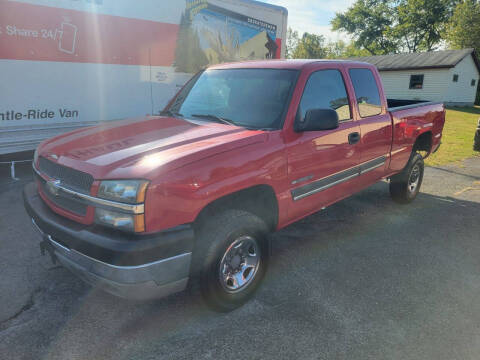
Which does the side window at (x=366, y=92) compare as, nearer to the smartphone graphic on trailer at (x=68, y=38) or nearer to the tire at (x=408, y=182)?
the tire at (x=408, y=182)

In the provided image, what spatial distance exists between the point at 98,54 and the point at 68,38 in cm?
50

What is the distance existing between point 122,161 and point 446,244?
12.0 ft

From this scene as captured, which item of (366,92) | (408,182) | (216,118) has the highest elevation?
(366,92)

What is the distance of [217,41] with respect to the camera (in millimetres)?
7449

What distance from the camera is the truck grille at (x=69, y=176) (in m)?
2.41

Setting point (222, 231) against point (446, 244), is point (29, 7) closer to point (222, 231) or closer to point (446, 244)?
point (222, 231)

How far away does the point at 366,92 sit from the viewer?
13.9 feet

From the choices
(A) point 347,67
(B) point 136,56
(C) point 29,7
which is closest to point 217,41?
(B) point 136,56

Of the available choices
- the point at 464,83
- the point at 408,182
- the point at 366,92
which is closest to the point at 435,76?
the point at 464,83

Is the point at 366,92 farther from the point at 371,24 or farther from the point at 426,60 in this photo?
the point at 371,24

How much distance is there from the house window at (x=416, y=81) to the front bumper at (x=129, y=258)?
29279mm

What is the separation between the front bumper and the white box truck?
12.9ft

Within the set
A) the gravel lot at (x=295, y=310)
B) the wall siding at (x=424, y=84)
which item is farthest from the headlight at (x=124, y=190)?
the wall siding at (x=424, y=84)

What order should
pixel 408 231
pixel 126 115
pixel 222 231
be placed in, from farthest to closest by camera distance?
pixel 126 115
pixel 408 231
pixel 222 231
